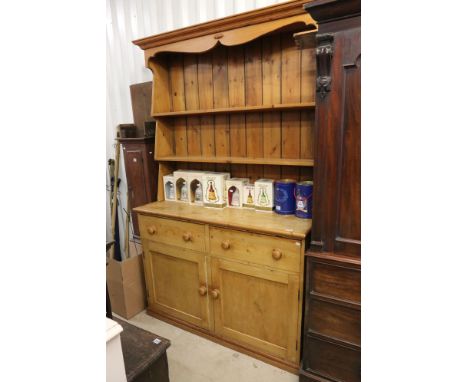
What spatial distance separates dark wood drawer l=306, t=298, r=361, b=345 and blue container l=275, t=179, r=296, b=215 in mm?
536

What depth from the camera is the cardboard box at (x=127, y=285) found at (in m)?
2.07

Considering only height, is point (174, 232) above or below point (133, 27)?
below

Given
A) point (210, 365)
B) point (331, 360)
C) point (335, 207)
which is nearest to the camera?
point (335, 207)

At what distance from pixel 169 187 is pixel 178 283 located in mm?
723

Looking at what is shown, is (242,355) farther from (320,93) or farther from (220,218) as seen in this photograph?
(320,93)

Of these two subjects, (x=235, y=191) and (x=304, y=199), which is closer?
(x=304, y=199)

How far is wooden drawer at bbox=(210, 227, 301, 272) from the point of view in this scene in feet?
4.83

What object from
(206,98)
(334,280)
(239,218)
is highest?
(206,98)

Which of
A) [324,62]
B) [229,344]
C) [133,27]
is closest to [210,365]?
[229,344]

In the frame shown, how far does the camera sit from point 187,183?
208 cm

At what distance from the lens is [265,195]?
1.79 m

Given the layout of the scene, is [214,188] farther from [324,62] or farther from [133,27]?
[133,27]

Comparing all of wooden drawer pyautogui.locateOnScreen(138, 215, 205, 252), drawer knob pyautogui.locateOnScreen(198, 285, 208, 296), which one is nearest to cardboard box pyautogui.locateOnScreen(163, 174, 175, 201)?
wooden drawer pyautogui.locateOnScreen(138, 215, 205, 252)
